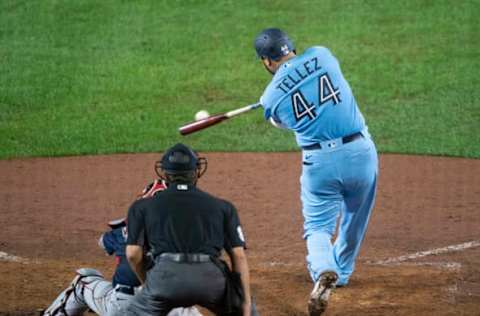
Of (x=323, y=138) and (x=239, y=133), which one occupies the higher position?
(x=323, y=138)

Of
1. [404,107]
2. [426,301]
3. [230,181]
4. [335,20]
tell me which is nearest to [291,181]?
[230,181]

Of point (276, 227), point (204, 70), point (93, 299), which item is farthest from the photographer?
point (204, 70)

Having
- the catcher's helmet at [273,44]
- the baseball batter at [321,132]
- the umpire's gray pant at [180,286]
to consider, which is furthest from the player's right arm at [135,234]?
the catcher's helmet at [273,44]

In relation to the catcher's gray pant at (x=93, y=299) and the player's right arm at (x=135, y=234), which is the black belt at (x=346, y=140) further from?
the player's right arm at (x=135, y=234)

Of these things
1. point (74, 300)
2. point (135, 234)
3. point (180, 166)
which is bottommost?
point (74, 300)

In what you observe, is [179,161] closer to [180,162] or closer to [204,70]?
[180,162]

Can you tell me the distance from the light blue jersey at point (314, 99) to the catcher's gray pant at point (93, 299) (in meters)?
1.78

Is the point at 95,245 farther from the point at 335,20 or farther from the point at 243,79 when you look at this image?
the point at 335,20

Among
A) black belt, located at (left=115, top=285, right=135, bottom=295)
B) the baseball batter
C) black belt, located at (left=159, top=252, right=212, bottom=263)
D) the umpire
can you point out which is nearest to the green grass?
the baseball batter

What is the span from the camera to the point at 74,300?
7023 millimetres

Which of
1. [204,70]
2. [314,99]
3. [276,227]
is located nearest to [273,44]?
[314,99]

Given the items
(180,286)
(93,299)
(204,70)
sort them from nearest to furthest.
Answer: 1. (180,286)
2. (93,299)
3. (204,70)

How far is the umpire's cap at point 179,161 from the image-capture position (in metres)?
6.27

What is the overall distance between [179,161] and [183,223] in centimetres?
40
